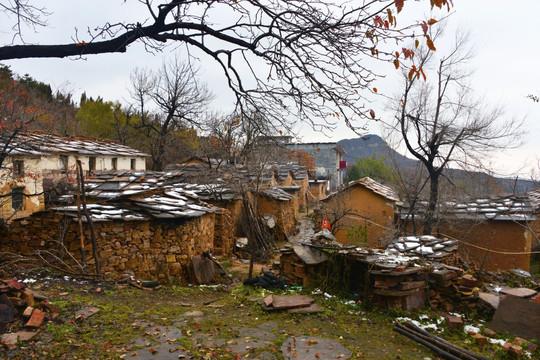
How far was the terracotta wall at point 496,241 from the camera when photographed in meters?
11.9

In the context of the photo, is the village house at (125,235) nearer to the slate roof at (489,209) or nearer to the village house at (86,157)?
the village house at (86,157)

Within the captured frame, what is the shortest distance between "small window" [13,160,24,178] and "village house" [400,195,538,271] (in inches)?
495

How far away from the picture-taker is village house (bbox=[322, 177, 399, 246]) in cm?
1459

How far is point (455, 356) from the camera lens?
4.05 m

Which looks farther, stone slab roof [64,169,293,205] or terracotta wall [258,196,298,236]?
terracotta wall [258,196,298,236]

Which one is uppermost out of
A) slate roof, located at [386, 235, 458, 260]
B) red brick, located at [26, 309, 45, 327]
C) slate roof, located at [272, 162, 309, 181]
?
slate roof, located at [272, 162, 309, 181]

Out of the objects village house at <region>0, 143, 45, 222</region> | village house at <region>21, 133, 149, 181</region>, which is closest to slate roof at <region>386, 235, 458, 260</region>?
village house at <region>0, 143, 45, 222</region>

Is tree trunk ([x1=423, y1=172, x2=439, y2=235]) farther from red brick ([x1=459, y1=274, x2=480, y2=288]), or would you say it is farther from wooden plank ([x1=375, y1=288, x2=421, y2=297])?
wooden plank ([x1=375, y1=288, x2=421, y2=297])

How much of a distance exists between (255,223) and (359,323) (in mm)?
8438

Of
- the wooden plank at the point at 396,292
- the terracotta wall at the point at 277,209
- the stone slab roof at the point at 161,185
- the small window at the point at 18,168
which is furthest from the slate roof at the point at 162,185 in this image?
the wooden plank at the point at 396,292

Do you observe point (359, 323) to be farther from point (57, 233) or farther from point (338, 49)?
point (57, 233)

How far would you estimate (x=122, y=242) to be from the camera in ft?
27.6

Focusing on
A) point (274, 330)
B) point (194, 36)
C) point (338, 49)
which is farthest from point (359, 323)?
point (194, 36)

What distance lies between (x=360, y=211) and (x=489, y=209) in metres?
4.83
